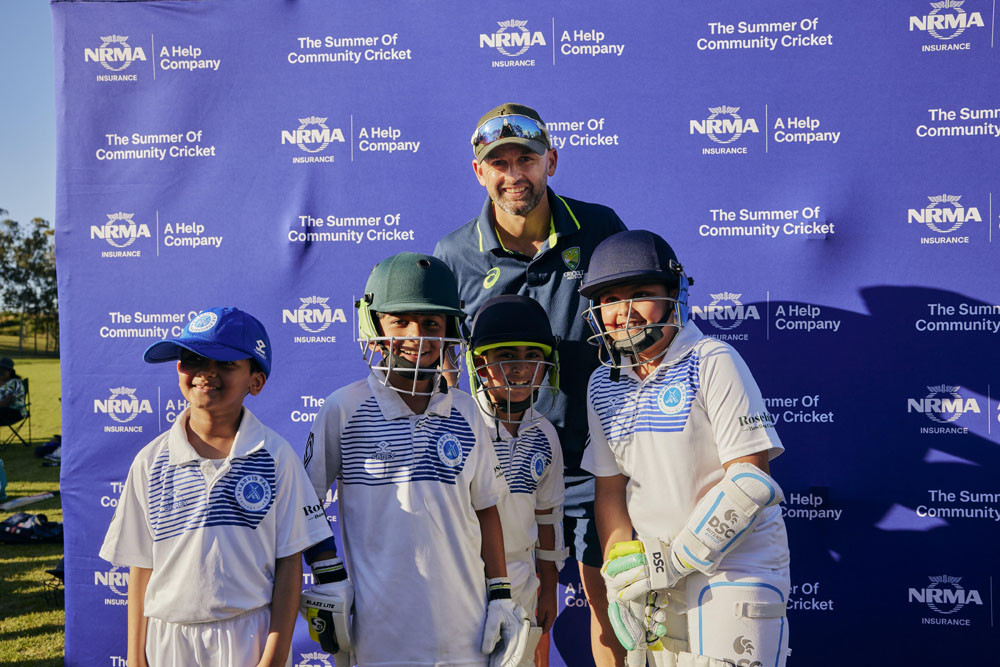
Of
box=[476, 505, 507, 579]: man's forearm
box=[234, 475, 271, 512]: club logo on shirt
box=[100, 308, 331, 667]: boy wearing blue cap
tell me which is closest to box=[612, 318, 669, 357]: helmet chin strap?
box=[476, 505, 507, 579]: man's forearm

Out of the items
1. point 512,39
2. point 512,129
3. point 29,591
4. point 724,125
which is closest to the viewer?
point 512,129

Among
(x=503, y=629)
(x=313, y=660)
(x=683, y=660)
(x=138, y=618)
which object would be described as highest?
(x=138, y=618)

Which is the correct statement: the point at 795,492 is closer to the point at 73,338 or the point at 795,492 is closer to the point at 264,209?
the point at 264,209

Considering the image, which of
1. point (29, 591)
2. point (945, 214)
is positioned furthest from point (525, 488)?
point (29, 591)

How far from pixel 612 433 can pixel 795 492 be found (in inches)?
72.5

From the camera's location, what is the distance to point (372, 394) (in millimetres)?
2531

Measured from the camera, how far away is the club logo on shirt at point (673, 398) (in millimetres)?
2439

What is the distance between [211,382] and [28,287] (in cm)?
4352

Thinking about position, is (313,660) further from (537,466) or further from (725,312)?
(725,312)

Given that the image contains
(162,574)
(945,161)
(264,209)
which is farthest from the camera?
(264,209)

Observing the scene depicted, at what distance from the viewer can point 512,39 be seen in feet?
13.2

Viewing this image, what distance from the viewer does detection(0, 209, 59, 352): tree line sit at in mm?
37375

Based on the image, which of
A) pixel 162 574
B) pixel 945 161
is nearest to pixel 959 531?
pixel 945 161

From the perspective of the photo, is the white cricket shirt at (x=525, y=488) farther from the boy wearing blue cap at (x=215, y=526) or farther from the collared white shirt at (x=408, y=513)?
the boy wearing blue cap at (x=215, y=526)
